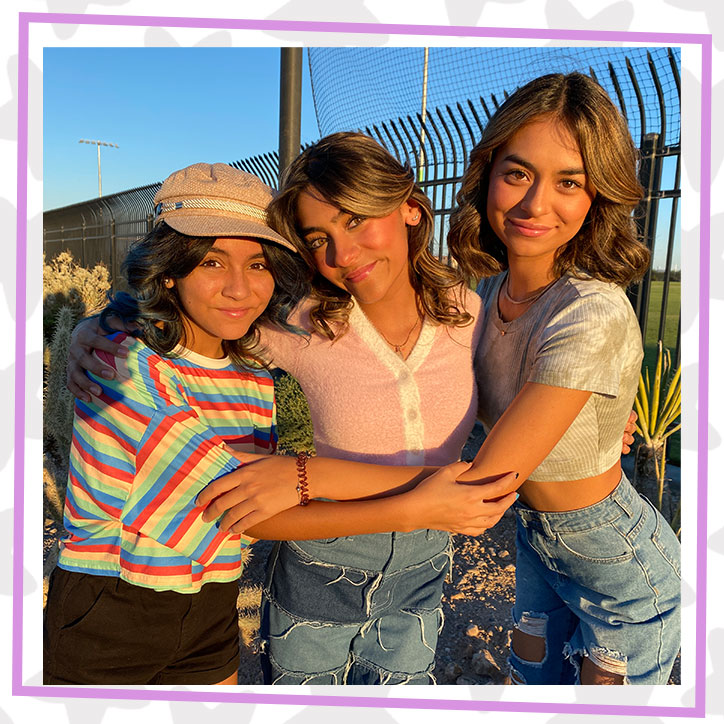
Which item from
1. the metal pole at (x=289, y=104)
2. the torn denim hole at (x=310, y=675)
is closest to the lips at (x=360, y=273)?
the torn denim hole at (x=310, y=675)

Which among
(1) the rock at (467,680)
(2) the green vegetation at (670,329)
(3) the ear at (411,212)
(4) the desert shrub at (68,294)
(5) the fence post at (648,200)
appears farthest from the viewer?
(4) the desert shrub at (68,294)

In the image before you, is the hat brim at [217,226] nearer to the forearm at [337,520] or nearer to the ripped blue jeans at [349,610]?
the forearm at [337,520]

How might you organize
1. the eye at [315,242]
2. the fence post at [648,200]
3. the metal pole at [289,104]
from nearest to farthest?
1. the eye at [315,242]
2. the metal pole at [289,104]
3. the fence post at [648,200]

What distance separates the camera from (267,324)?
191 cm

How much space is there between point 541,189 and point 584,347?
476 millimetres

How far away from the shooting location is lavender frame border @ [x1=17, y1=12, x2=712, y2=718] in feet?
5.27

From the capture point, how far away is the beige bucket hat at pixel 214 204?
1.64 m

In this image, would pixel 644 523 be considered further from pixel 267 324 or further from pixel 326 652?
pixel 267 324

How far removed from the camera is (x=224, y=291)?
5.61 feet

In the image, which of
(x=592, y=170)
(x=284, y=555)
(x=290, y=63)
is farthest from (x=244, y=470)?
(x=290, y=63)

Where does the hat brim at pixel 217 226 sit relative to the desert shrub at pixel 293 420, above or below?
above

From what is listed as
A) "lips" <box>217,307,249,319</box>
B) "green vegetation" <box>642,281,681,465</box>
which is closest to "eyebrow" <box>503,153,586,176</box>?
"lips" <box>217,307,249,319</box>

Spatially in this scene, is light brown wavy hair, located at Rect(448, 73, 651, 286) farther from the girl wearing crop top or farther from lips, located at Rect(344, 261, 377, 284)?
lips, located at Rect(344, 261, 377, 284)

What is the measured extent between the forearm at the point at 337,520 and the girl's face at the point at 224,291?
552 mm
